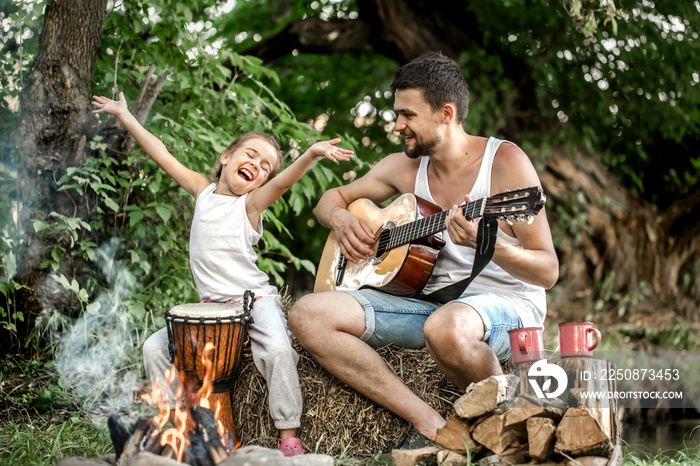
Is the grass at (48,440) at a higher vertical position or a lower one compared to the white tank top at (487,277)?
lower

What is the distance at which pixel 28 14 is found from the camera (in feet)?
11.4

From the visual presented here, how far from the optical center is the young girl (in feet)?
8.32

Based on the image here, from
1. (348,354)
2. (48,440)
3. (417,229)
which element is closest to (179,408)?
(348,354)

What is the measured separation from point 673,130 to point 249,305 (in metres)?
6.01

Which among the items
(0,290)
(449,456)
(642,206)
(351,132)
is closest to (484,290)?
(449,456)

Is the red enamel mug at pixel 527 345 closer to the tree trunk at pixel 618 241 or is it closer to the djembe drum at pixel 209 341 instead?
the djembe drum at pixel 209 341

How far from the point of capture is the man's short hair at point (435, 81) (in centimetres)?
286

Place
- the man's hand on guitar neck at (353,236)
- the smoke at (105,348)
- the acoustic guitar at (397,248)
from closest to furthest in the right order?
the acoustic guitar at (397,248) → the man's hand on guitar neck at (353,236) → the smoke at (105,348)

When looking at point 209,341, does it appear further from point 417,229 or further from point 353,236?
point 417,229

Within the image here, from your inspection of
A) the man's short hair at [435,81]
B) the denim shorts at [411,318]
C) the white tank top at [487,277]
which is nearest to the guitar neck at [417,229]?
the white tank top at [487,277]

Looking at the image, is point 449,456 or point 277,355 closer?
point 449,456

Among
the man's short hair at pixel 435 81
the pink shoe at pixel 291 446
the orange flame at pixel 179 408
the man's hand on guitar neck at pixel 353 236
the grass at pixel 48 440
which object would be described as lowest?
the grass at pixel 48 440

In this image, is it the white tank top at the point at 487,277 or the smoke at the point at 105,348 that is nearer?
the white tank top at the point at 487,277

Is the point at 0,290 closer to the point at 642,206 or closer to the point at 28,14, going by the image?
the point at 28,14
